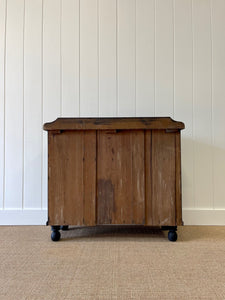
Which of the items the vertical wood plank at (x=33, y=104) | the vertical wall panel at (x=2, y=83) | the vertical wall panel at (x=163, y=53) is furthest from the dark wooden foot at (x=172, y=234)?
the vertical wall panel at (x=2, y=83)

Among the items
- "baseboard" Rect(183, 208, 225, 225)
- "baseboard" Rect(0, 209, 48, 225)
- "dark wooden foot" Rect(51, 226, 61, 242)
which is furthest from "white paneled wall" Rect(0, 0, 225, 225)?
"dark wooden foot" Rect(51, 226, 61, 242)

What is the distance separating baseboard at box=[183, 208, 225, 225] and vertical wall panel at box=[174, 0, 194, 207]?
26cm

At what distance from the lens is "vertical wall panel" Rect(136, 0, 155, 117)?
163 cm

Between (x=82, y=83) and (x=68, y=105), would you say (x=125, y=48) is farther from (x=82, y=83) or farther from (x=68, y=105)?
(x=68, y=105)

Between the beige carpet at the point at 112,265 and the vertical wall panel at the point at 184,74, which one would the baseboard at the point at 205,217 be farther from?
the vertical wall panel at the point at 184,74

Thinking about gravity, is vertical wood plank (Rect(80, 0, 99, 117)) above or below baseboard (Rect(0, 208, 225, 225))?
above

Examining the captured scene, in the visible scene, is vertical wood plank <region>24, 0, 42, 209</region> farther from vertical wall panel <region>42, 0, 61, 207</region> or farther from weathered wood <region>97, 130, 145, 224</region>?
weathered wood <region>97, 130, 145, 224</region>

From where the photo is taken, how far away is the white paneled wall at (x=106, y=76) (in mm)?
1611

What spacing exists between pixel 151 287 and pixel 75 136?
2.53 ft

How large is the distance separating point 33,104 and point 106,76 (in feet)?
1.78

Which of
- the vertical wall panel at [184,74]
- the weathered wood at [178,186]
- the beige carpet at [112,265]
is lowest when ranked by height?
the beige carpet at [112,265]

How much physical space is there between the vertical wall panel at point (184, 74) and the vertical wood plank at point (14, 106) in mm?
1079

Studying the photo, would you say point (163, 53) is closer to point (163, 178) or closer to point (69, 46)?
point (69, 46)

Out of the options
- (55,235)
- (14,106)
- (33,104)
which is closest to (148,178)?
(55,235)
